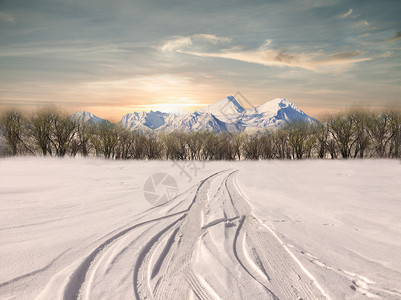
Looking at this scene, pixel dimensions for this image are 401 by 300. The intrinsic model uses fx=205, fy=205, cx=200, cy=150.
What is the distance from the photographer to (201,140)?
4525cm

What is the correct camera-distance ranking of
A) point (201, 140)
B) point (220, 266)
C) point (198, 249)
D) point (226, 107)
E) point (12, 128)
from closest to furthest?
point (220, 266)
point (198, 249)
point (226, 107)
point (12, 128)
point (201, 140)

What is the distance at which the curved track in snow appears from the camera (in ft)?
8.63

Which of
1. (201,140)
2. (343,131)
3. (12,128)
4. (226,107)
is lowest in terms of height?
(201,140)

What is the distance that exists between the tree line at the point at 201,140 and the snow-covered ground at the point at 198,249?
2530 cm

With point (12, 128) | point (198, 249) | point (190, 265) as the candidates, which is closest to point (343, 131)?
point (198, 249)

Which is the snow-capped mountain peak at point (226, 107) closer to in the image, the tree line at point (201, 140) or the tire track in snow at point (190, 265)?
the tire track in snow at point (190, 265)

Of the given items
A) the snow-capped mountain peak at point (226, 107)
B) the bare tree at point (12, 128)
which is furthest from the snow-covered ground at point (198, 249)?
the bare tree at point (12, 128)

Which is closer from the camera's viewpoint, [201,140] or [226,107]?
[226,107]

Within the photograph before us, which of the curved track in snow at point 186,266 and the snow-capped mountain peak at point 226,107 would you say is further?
the snow-capped mountain peak at point 226,107

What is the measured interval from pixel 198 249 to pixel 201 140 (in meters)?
41.7

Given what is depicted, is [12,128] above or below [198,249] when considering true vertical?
above

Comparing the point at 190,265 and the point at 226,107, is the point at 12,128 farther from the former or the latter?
the point at 190,265

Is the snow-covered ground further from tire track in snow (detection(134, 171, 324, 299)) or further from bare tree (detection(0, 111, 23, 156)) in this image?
bare tree (detection(0, 111, 23, 156))

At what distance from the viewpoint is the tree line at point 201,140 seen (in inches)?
1049
